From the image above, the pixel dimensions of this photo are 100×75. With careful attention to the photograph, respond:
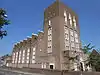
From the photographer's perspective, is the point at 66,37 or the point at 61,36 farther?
the point at 66,37

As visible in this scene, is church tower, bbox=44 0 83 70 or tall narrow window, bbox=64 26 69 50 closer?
church tower, bbox=44 0 83 70

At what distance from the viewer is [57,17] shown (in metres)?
34.7

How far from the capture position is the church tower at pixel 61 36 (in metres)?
30.7

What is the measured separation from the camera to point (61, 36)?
32750mm

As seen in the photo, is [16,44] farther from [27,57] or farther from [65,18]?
[65,18]

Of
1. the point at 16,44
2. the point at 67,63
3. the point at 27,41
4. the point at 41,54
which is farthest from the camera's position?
the point at 16,44

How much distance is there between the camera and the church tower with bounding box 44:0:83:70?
30656 millimetres

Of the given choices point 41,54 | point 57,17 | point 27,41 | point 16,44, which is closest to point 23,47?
point 27,41

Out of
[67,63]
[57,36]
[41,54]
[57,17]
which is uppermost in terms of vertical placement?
[57,17]

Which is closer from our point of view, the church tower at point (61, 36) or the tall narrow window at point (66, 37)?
the church tower at point (61, 36)

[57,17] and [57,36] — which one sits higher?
[57,17]

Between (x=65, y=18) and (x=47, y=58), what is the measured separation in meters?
13.4

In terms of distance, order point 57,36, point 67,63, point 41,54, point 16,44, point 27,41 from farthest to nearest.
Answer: point 16,44 → point 27,41 → point 41,54 → point 57,36 → point 67,63

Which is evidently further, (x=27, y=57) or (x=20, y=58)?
(x=20, y=58)
